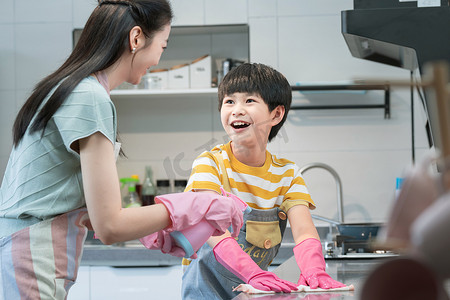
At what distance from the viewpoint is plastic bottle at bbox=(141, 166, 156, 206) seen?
2.88 metres

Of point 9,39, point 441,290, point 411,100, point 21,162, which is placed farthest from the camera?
point 9,39

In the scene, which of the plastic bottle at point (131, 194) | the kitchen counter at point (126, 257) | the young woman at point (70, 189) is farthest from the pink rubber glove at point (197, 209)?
the plastic bottle at point (131, 194)

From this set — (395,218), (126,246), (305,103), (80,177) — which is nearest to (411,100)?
(305,103)

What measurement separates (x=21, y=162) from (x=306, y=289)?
54 centimetres

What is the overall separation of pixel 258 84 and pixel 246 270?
52cm

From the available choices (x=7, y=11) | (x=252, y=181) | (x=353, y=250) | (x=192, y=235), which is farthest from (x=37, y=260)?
(x=7, y=11)

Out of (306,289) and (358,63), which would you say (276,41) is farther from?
(306,289)

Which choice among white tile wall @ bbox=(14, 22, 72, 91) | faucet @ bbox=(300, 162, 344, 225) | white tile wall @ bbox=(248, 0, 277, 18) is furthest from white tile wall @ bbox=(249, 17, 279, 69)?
white tile wall @ bbox=(14, 22, 72, 91)

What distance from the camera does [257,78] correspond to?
4.71ft

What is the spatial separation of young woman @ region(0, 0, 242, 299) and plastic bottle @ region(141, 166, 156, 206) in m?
1.90

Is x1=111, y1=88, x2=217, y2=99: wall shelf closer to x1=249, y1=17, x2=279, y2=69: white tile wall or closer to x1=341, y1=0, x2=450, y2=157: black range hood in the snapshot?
x1=249, y1=17, x2=279, y2=69: white tile wall

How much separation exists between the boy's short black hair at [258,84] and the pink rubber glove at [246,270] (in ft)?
1.38

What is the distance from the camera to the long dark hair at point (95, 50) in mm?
910

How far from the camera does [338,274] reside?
4.02 ft
